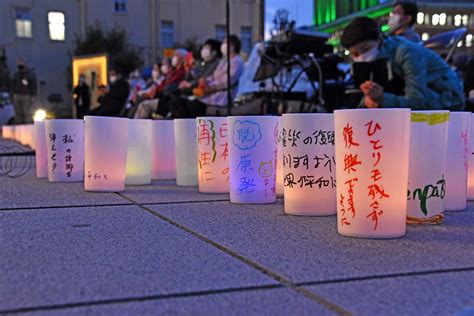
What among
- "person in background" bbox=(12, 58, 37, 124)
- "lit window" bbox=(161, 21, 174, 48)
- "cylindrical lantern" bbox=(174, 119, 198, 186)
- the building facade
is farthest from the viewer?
"lit window" bbox=(161, 21, 174, 48)

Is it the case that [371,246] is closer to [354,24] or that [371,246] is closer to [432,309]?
[432,309]

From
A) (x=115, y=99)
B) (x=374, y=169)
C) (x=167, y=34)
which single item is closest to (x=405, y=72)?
(x=374, y=169)

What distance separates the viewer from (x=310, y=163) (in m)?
2.08

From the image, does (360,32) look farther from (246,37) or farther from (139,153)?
(246,37)

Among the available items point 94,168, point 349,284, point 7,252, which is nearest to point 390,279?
point 349,284

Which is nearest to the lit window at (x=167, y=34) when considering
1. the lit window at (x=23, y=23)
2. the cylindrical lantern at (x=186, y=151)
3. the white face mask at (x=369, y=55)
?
the lit window at (x=23, y=23)

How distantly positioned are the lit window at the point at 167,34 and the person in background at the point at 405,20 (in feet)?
71.8

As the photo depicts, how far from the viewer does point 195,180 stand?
3137mm

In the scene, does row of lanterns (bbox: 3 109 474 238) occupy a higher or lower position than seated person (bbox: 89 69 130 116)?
lower

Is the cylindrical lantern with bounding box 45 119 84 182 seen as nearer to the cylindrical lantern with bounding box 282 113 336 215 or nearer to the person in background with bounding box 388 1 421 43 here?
the cylindrical lantern with bounding box 282 113 336 215

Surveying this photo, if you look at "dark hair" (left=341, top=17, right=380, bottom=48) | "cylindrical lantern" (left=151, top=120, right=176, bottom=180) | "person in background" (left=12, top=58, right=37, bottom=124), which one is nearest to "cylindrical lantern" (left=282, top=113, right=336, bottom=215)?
"cylindrical lantern" (left=151, top=120, right=176, bottom=180)

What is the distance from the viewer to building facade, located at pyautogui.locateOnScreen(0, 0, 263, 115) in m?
23.3

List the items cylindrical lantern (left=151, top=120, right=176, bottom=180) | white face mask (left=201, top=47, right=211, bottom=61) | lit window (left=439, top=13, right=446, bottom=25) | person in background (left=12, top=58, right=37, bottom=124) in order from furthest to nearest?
lit window (left=439, top=13, right=446, bottom=25), person in background (left=12, top=58, right=37, bottom=124), white face mask (left=201, top=47, right=211, bottom=61), cylindrical lantern (left=151, top=120, right=176, bottom=180)

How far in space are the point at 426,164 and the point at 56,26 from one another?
25395 millimetres
